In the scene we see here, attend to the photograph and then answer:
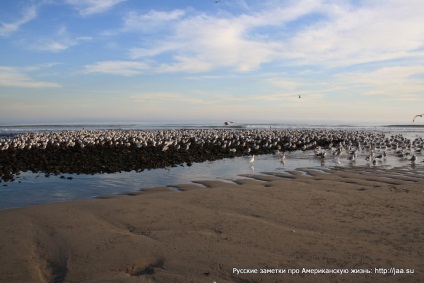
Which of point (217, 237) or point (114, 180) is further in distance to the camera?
point (114, 180)

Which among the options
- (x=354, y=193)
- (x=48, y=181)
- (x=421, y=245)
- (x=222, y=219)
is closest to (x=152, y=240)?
(x=222, y=219)

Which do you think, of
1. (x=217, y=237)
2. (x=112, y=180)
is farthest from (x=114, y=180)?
(x=217, y=237)

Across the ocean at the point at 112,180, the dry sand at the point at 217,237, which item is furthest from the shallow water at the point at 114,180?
the dry sand at the point at 217,237

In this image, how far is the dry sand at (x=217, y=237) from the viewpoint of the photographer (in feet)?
17.2

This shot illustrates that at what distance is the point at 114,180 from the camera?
13578mm

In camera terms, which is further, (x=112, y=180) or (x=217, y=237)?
(x=112, y=180)

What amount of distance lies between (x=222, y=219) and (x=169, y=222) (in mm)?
1098

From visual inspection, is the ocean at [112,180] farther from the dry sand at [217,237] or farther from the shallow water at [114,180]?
the dry sand at [217,237]

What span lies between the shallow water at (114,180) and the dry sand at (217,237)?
1.95 m

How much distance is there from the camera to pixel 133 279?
16.2 ft

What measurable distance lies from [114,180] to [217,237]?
796 centimetres

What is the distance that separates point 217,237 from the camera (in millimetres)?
6535

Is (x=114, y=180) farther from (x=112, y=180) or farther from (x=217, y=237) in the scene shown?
(x=217, y=237)

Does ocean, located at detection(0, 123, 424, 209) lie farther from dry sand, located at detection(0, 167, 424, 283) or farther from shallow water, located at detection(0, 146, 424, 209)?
dry sand, located at detection(0, 167, 424, 283)
